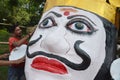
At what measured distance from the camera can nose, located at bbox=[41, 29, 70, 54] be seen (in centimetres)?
501

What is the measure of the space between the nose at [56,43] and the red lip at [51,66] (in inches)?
4.7

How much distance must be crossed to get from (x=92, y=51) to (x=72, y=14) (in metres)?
0.53

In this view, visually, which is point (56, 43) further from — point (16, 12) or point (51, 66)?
point (16, 12)

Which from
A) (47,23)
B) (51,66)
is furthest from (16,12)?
(51,66)

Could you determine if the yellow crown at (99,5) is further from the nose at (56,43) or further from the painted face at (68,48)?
the nose at (56,43)

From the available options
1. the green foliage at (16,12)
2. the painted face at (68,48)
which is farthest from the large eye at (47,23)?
the green foliage at (16,12)

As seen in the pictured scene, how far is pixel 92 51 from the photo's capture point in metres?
5.08

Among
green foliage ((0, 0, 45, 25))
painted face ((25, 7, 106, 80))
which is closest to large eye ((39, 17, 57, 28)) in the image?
painted face ((25, 7, 106, 80))

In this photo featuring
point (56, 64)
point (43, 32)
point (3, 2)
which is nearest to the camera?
point (56, 64)

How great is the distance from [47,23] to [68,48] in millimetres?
524

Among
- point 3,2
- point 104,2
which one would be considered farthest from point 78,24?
point 3,2

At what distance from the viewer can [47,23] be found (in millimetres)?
5398

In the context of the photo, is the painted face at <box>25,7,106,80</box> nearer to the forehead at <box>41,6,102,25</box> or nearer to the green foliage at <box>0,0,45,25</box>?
the forehead at <box>41,6,102,25</box>

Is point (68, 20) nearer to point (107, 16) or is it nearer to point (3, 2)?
point (107, 16)
